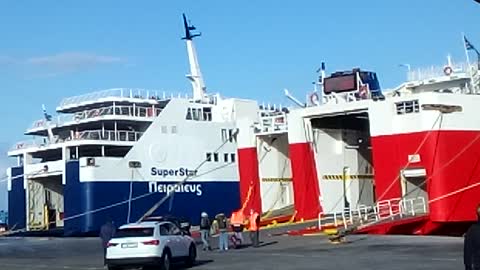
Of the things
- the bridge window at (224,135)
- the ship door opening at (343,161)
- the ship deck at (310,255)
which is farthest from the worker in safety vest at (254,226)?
the bridge window at (224,135)

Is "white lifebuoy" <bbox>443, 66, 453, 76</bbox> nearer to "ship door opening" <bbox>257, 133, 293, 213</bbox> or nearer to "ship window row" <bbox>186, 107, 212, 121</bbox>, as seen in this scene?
"ship door opening" <bbox>257, 133, 293, 213</bbox>

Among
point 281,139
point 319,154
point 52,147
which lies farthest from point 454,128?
point 52,147

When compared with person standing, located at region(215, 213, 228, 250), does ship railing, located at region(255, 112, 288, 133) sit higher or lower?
higher

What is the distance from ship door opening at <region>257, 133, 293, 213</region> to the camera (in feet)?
148

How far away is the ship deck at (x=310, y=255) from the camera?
21.4m

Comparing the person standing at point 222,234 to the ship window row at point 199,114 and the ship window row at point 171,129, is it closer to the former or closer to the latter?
the ship window row at point 171,129

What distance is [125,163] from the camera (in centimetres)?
4675

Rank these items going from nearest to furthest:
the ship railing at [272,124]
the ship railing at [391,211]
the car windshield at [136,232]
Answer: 1. the car windshield at [136,232]
2. the ship railing at [391,211]
3. the ship railing at [272,124]

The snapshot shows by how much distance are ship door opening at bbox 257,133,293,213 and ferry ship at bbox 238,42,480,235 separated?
61mm

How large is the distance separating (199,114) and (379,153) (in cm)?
1731

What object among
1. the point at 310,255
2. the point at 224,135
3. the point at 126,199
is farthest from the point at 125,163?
the point at 310,255

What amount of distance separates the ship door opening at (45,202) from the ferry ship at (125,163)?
0.06 metres

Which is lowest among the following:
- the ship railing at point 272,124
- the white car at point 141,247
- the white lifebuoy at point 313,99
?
the white car at point 141,247

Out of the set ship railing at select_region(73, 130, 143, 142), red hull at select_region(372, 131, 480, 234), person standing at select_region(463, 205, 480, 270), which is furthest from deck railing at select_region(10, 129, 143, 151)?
person standing at select_region(463, 205, 480, 270)
